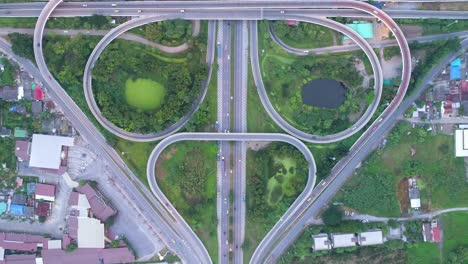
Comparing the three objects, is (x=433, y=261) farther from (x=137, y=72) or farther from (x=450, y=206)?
(x=137, y=72)

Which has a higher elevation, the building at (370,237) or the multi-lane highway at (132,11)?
the multi-lane highway at (132,11)

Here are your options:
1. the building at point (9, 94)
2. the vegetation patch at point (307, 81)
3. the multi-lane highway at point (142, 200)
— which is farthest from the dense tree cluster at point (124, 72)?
the vegetation patch at point (307, 81)

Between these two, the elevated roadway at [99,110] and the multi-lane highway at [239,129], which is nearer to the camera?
the elevated roadway at [99,110]

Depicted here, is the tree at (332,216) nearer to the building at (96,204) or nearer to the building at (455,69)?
the building at (455,69)

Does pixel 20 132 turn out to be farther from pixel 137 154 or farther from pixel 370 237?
pixel 370 237

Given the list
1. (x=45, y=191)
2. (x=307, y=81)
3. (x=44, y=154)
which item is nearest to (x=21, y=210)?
(x=45, y=191)

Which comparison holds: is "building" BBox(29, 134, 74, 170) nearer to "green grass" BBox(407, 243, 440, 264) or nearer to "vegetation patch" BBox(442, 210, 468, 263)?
"green grass" BBox(407, 243, 440, 264)

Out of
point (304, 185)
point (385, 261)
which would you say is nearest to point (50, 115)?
point (304, 185)

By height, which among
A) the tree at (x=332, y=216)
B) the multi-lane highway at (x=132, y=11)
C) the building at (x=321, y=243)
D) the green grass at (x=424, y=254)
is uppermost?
the multi-lane highway at (x=132, y=11)
